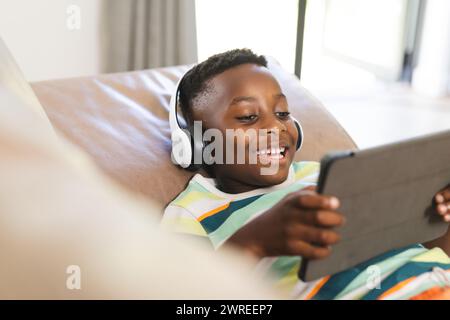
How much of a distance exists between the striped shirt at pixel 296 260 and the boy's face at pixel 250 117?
35mm

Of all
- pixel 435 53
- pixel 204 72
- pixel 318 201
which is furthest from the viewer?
pixel 435 53

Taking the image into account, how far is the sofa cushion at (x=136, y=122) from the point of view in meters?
1.15

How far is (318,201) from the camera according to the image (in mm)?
676

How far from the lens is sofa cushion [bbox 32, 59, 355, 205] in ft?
3.78

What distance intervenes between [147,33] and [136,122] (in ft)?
3.78

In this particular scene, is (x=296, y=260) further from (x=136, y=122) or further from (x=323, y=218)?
(x=136, y=122)

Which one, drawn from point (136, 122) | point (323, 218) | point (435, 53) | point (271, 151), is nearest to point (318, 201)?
point (323, 218)

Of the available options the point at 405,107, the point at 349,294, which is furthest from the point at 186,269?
the point at 405,107

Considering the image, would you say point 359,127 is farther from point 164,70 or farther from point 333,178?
point 333,178

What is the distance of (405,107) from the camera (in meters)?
2.83

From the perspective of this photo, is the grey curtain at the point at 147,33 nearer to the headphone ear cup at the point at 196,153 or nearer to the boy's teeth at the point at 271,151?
the headphone ear cup at the point at 196,153

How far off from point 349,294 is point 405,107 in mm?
2127

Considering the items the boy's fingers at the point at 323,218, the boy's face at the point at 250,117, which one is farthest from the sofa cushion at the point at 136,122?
the boy's fingers at the point at 323,218

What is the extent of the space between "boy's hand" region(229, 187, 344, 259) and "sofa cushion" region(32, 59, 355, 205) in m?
0.38
